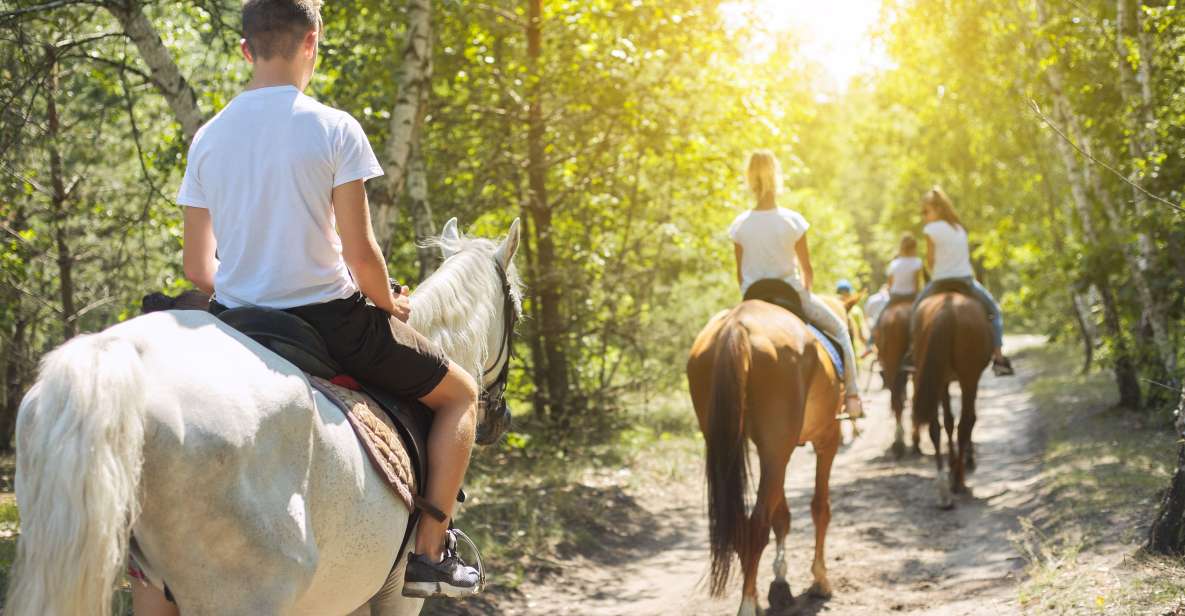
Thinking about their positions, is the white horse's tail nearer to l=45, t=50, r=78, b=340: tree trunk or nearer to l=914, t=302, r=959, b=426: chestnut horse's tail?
l=45, t=50, r=78, b=340: tree trunk

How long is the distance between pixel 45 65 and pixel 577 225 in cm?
709

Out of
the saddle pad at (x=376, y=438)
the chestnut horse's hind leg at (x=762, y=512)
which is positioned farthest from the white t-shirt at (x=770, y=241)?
the saddle pad at (x=376, y=438)

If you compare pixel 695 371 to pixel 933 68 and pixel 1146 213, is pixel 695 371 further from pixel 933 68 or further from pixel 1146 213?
pixel 933 68

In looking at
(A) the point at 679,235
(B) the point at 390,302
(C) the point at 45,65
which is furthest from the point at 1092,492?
(C) the point at 45,65

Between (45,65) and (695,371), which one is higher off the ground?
(45,65)

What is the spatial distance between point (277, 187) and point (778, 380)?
394 centimetres

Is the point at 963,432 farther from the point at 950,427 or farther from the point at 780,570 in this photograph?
the point at 780,570

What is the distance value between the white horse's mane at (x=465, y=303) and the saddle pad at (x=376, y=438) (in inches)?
24.1

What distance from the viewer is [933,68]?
2412cm

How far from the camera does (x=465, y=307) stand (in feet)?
13.7

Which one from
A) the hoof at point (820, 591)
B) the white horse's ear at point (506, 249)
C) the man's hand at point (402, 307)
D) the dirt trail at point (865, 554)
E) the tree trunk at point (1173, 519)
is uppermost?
the white horse's ear at point (506, 249)

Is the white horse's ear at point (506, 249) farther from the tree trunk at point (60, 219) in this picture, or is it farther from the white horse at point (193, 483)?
the tree trunk at point (60, 219)

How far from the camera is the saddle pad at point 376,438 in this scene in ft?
10.3

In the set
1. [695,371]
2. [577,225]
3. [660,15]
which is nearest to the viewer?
[695,371]
